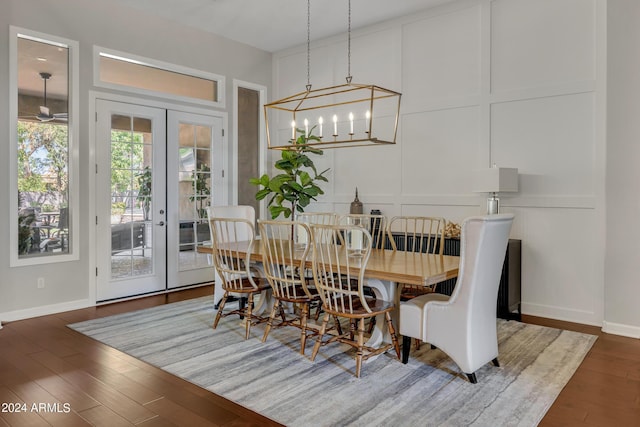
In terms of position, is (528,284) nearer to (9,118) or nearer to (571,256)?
(571,256)

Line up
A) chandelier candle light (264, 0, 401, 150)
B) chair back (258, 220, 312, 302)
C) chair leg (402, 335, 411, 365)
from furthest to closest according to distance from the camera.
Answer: chandelier candle light (264, 0, 401, 150)
chair back (258, 220, 312, 302)
chair leg (402, 335, 411, 365)

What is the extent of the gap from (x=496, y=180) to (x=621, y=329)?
1.62 metres

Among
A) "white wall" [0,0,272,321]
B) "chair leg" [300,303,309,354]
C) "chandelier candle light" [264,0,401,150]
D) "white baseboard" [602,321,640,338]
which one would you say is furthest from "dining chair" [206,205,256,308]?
"white baseboard" [602,321,640,338]

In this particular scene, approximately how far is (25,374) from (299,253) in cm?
203

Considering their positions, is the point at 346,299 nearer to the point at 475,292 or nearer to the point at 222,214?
the point at 475,292

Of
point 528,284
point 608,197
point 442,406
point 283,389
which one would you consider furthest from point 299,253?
point 608,197

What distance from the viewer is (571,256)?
165 inches

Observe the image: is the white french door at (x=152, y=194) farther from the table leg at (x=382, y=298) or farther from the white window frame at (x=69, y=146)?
the table leg at (x=382, y=298)

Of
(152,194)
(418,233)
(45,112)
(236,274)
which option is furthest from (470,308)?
(45,112)

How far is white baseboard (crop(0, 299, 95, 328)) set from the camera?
166 inches

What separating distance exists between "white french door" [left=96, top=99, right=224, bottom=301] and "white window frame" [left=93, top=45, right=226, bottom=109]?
18cm

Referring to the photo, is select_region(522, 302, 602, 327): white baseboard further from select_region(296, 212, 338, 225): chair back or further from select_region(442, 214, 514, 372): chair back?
select_region(296, 212, 338, 225): chair back

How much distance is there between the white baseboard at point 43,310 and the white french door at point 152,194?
0.63 feet

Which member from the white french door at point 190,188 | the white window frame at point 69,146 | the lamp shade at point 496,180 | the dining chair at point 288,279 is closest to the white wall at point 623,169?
the lamp shade at point 496,180
